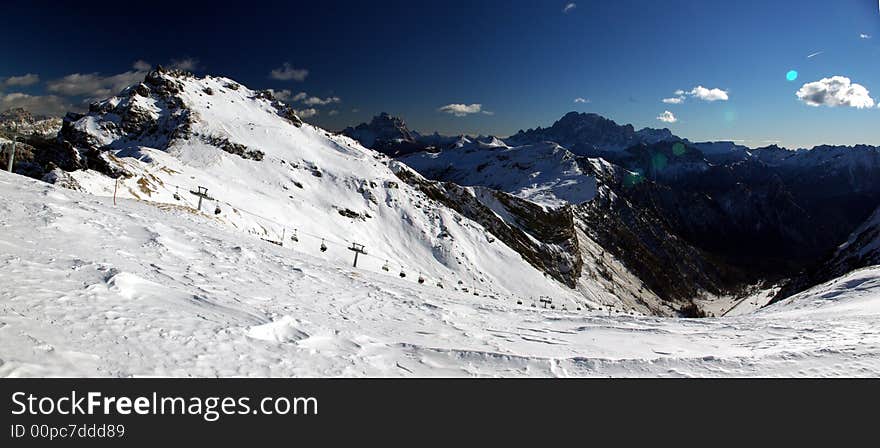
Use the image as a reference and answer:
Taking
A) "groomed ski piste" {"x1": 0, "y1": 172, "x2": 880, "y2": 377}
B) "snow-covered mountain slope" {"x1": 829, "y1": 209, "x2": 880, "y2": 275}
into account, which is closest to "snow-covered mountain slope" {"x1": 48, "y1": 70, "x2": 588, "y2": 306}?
"groomed ski piste" {"x1": 0, "y1": 172, "x2": 880, "y2": 377}

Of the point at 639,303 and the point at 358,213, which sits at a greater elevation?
the point at 358,213

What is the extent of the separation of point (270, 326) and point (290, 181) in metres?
76.4

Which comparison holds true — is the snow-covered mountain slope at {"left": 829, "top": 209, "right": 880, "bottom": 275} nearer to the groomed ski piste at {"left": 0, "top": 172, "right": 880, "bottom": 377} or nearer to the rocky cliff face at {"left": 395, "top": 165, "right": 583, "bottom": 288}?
the rocky cliff face at {"left": 395, "top": 165, "right": 583, "bottom": 288}

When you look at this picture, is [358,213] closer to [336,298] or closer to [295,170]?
[295,170]

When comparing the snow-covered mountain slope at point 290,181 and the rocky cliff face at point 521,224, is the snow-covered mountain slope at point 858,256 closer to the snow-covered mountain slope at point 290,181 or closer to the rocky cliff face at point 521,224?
the rocky cliff face at point 521,224

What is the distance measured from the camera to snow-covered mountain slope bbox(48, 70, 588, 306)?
2320 inches

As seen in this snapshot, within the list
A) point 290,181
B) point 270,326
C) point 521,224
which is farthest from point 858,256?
point 270,326

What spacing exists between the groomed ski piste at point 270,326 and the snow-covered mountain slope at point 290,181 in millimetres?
32868

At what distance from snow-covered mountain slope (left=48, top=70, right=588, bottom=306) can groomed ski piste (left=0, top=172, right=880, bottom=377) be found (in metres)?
32.9

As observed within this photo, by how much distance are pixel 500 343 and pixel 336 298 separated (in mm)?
5356

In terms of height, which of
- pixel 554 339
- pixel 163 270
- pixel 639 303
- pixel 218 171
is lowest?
pixel 639 303
